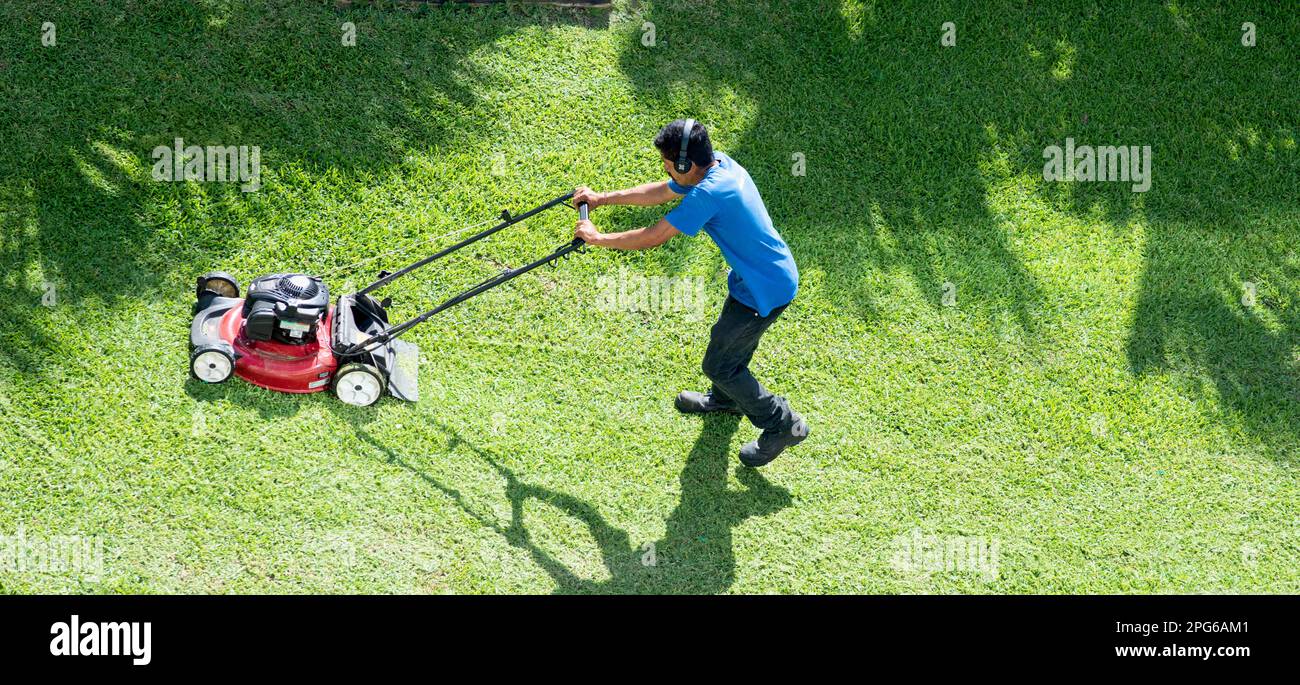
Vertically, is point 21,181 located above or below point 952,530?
above

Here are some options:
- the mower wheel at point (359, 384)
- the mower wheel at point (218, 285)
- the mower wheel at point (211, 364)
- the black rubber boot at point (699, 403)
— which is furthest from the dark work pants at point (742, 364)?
the mower wheel at point (218, 285)

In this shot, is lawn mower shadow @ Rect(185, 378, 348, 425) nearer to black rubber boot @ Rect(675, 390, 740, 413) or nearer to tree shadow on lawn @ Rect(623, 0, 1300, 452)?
black rubber boot @ Rect(675, 390, 740, 413)

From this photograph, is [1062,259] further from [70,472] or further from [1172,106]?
[70,472]

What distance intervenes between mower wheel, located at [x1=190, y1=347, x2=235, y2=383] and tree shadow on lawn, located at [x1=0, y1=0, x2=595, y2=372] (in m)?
0.87

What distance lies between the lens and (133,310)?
7125 millimetres

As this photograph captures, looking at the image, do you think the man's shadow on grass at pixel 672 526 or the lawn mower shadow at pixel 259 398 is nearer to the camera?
the man's shadow on grass at pixel 672 526

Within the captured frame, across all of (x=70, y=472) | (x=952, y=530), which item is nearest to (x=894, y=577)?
(x=952, y=530)

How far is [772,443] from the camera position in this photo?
681cm

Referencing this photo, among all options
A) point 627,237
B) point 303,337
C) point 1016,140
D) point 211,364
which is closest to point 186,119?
point 211,364

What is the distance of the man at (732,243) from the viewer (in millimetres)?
5703

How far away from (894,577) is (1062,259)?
113 inches

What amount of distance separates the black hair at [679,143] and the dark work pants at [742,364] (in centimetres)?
95

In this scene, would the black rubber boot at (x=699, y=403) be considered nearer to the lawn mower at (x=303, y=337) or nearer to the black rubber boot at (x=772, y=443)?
the black rubber boot at (x=772, y=443)

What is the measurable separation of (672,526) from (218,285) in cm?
312
